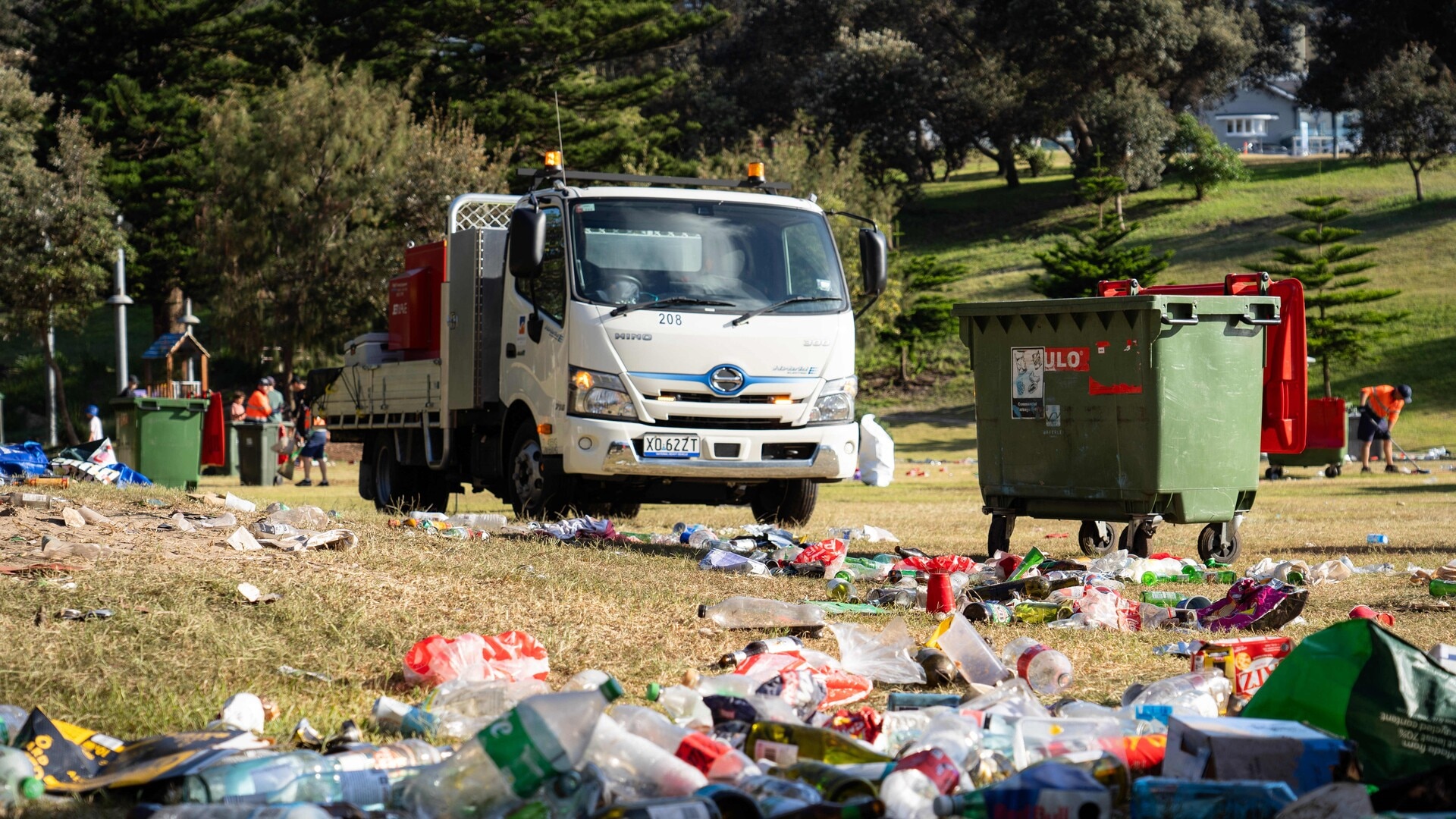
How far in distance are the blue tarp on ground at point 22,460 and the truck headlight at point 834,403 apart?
6.76 metres

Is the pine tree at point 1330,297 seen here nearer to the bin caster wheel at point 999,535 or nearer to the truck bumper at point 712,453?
the bin caster wheel at point 999,535

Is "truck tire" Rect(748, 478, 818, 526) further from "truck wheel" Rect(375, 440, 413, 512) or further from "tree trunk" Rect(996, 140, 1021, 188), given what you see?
"tree trunk" Rect(996, 140, 1021, 188)

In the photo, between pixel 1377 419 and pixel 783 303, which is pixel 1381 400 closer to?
pixel 1377 419

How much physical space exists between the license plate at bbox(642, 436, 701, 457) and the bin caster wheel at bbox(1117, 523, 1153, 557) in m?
2.88

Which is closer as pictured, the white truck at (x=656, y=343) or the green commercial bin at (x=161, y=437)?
the white truck at (x=656, y=343)

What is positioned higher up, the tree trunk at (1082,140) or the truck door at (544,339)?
the tree trunk at (1082,140)

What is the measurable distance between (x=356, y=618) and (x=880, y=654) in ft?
6.25

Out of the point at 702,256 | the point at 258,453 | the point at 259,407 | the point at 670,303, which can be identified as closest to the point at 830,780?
the point at 670,303

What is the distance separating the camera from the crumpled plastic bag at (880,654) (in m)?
5.07

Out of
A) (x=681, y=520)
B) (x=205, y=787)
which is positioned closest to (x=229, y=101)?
(x=681, y=520)

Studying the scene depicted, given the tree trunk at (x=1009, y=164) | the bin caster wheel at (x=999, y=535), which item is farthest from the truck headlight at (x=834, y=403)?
the tree trunk at (x=1009, y=164)

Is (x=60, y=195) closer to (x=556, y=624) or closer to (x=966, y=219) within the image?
(x=556, y=624)

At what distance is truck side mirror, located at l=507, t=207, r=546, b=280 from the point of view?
9.79 m

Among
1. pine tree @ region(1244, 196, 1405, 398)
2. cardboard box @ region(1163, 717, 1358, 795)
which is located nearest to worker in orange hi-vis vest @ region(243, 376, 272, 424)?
cardboard box @ region(1163, 717, 1358, 795)
